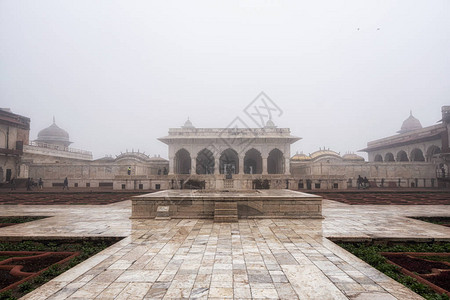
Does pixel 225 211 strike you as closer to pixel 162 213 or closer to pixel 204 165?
pixel 162 213

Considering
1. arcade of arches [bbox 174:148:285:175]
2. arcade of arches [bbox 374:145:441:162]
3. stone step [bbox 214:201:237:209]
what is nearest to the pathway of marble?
stone step [bbox 214:201:237:209]

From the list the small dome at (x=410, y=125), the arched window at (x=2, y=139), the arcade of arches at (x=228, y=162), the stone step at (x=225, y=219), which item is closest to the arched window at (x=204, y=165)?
the arcade of arches at (x=228, y=162)

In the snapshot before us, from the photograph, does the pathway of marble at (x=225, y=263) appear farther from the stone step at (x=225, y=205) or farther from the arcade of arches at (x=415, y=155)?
the arcade of arches at (x=415, y=155)

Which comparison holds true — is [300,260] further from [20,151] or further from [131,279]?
[20,151]

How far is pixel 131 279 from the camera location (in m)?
3.36

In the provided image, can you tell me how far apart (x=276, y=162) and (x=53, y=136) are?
35.4 metres

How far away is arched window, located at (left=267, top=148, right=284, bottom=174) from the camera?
98.4 ft

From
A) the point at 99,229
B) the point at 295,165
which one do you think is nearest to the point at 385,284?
the point at 99,229

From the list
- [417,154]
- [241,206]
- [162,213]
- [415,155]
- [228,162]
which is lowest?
[162,213]

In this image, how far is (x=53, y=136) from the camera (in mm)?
43719

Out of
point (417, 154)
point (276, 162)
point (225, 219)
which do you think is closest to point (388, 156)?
point (417, 154)

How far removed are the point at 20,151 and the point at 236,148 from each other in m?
21.7

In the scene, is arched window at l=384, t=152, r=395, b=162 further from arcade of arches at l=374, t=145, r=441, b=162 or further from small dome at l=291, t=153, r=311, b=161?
small dome at l=291, t=153, r=311, b=161

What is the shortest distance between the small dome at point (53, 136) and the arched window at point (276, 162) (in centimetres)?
3330
